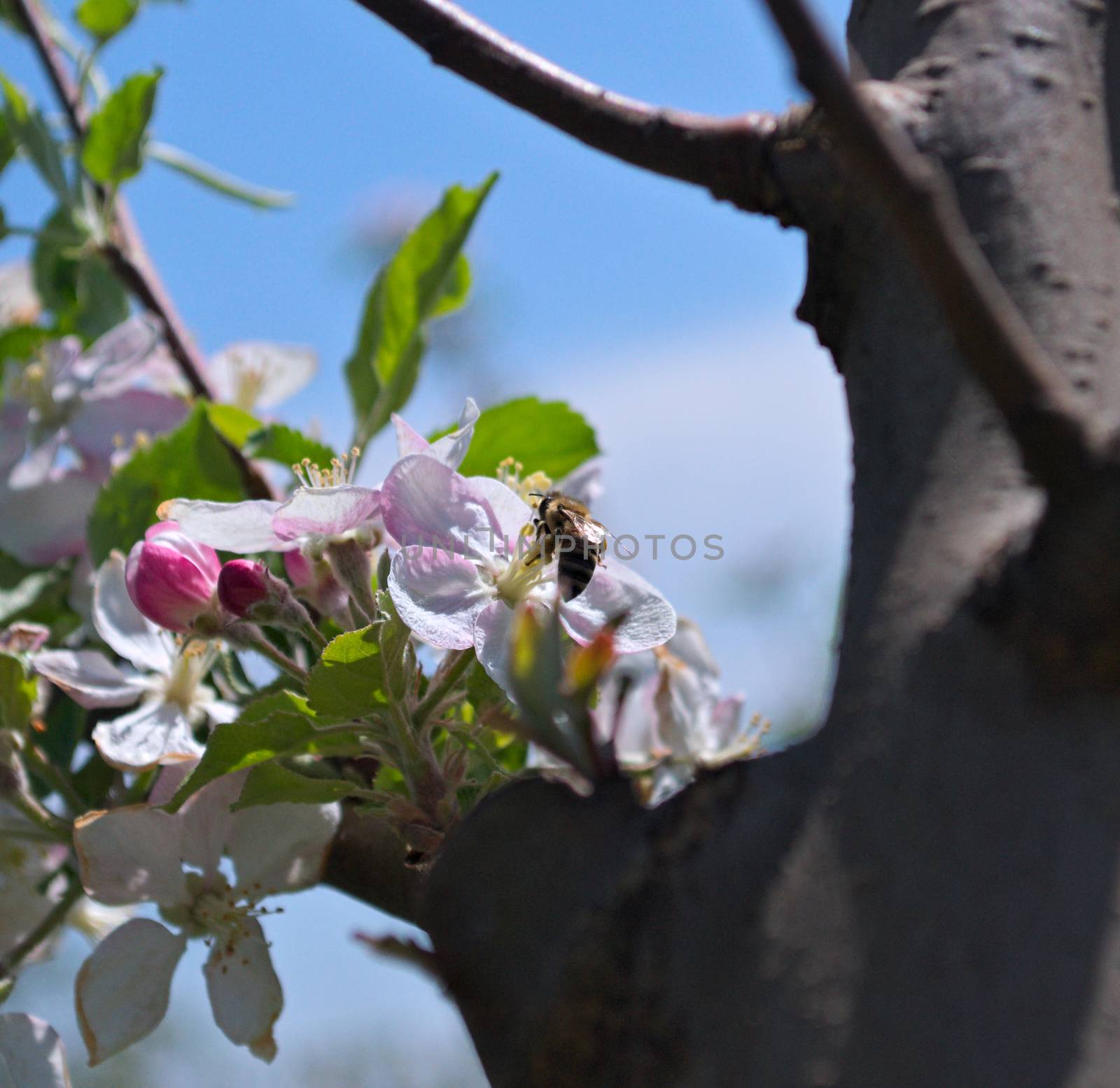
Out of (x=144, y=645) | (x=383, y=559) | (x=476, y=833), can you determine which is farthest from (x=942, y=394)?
(x=144, y=645)

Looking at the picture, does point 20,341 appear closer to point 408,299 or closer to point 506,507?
point 408,299

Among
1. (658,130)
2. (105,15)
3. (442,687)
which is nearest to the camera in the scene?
(658,130)

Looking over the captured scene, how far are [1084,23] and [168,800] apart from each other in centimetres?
71

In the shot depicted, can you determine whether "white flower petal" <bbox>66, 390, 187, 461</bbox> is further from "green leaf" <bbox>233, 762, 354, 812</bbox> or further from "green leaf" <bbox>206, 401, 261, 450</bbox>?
"green leaf" <bbox>233, 762, 354, 812</bbox>

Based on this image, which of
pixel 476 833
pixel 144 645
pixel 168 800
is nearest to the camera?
pixel 476 833

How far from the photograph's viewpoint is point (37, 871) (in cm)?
119

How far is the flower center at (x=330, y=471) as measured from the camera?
99 cm

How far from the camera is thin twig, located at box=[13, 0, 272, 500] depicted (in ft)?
4.82

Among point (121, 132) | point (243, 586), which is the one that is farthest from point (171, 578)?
point (121, 132)

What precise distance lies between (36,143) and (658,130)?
1.12 metres

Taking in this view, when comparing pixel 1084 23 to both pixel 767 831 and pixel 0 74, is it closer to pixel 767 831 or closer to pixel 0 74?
pixel 767 831

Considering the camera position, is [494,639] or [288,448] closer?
[494,639]

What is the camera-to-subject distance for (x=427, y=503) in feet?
2.48

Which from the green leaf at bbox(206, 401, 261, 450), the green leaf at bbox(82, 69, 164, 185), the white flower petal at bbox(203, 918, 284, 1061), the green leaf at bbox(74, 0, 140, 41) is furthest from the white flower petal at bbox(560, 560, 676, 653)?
the green leaf at bbox(74, 0, 140, 41)
